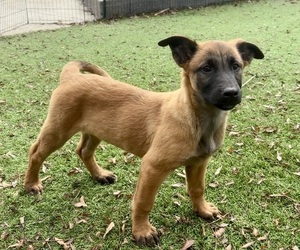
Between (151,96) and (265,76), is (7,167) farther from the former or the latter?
(265,76)

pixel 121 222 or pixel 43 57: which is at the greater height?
pixel 121 222

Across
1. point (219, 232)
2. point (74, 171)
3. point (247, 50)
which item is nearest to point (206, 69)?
point (247, 50)

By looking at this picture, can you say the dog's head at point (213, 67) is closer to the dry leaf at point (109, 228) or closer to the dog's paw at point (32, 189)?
the dry leaf at point (109, 228)

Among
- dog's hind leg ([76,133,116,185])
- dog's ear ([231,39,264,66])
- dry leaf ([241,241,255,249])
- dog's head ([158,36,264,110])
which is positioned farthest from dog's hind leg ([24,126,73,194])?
dry leaf ([241,241,255,249])

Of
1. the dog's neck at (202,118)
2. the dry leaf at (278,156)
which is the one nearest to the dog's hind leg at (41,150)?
the dog's neck at (202,118)

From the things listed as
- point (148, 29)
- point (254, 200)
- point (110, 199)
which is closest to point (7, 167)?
point (110, 199)

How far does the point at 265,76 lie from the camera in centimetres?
718

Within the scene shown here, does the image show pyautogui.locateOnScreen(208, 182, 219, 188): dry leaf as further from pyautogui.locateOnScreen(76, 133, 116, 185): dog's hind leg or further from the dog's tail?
the dog's tail

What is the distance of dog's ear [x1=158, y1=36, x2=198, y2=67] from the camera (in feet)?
10.6

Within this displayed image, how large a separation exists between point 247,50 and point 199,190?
4.61 feet

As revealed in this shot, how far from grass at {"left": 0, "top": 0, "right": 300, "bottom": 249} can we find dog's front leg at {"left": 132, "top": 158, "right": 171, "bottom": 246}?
124 millimetres

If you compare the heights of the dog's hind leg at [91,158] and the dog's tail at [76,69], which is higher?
the dog's tail at [76,69]

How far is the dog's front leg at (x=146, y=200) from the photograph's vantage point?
10.6 feet

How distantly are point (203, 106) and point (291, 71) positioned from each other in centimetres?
478
